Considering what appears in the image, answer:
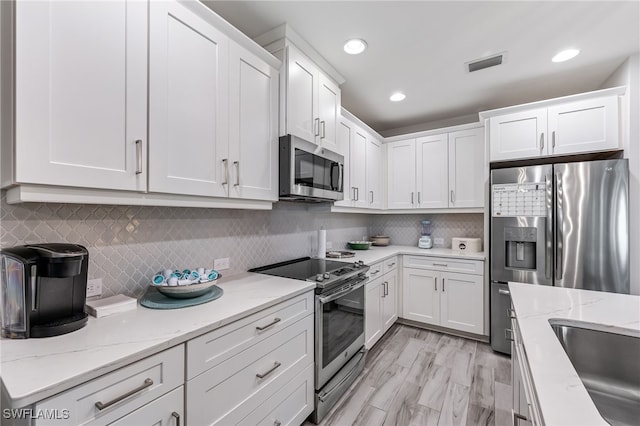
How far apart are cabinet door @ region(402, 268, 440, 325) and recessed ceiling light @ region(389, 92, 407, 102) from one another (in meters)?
2.01

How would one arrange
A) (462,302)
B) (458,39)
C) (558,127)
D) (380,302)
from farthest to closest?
(462,302)
(380,302)
(558,127)
(458,39)

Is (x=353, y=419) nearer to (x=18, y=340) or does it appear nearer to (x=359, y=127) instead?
(x=18, y=340)

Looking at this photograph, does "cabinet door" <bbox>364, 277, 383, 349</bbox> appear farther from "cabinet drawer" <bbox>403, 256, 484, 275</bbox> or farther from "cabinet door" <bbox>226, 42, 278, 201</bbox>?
"cabinet door" <bbox>226, 42, 278, 201</bbox>

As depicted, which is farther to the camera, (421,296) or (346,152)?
(421,296)

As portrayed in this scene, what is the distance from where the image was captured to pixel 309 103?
2.12 m

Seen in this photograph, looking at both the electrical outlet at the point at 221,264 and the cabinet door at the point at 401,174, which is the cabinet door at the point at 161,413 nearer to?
the electrical outlet at the point at 221,264

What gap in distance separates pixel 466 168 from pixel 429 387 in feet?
7.70

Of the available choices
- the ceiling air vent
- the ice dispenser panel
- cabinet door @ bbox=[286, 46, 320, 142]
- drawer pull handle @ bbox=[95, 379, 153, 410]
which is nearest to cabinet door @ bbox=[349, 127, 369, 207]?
cabinet door @ bbox=[286, 46, 320, 142]

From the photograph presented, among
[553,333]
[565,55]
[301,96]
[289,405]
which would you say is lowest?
[289,405]

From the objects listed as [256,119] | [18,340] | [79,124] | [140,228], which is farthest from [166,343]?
[256,119]

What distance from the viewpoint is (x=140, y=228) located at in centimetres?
146

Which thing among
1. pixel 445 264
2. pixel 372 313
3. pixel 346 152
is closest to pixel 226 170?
pixel 346 152

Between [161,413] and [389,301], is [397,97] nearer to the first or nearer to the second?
[389,301]

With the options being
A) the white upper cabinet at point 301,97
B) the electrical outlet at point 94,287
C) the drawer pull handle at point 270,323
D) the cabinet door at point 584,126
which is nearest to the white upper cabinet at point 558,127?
the cabinet door at point 584,126
